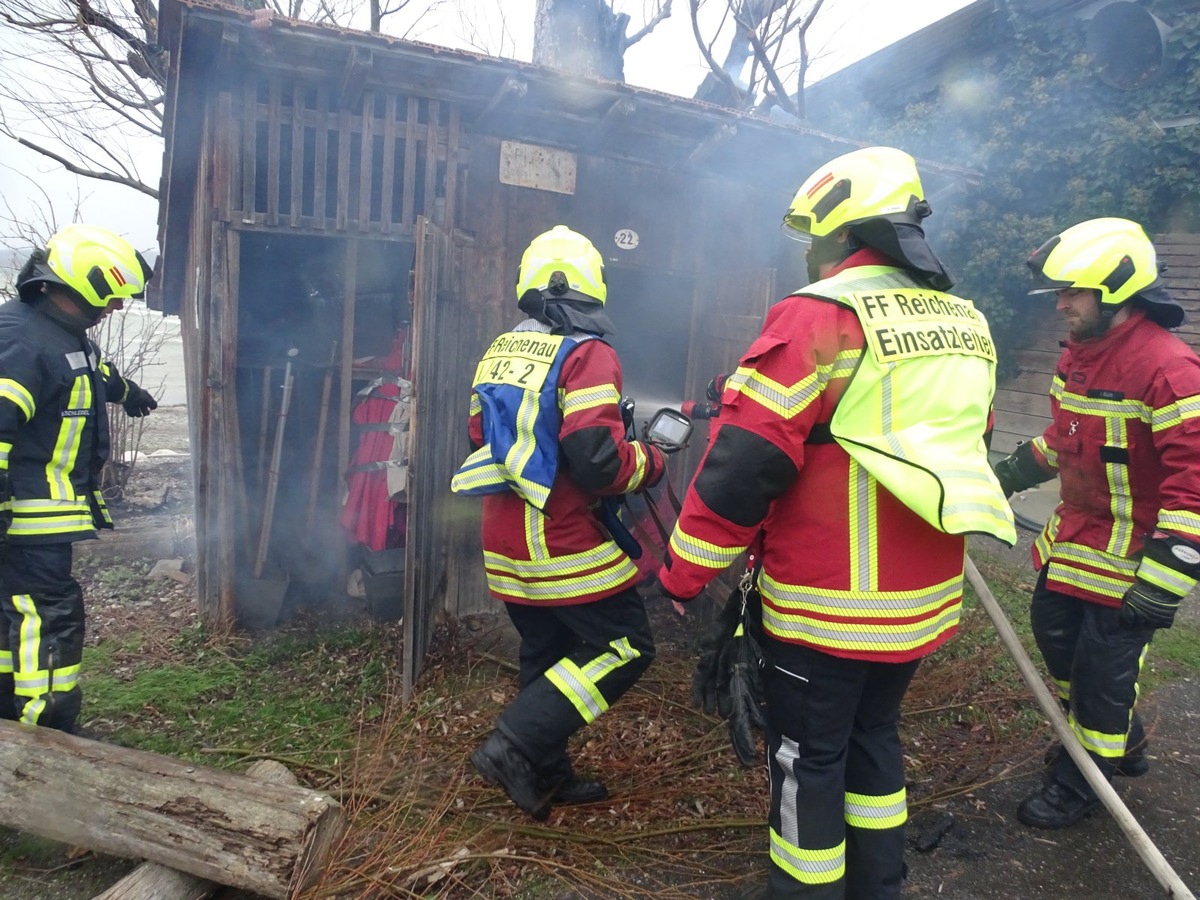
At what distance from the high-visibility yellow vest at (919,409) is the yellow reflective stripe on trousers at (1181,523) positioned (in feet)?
3.42

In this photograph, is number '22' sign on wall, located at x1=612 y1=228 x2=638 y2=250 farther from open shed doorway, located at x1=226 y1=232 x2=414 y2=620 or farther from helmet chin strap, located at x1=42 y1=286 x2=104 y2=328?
helmet chin strap, located at x1=42 y1=286 x2=104 y2=328

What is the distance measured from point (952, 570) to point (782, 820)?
34.7 inches

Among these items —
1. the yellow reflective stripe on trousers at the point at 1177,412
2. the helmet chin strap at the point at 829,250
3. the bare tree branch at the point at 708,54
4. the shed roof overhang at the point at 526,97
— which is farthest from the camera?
the bare tree branch at the point at 708,54

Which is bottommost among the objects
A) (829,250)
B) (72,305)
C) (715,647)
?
(715,647)

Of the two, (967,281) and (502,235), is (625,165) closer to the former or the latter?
(502,235)

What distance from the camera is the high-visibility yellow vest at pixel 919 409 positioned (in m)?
1.80

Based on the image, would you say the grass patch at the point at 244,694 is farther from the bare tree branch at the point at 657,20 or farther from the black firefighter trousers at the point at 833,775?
the bare tree branch at the point at 657,20

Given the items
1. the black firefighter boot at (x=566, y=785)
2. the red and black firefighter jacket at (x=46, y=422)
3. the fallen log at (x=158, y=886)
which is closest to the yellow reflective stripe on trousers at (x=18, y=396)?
the red and black firefighter jacket at (x=46, y=422)

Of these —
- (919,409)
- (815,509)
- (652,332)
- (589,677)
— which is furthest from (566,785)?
(652,332)

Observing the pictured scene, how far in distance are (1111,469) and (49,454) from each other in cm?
439

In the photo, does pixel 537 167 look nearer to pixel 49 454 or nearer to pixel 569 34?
pixel 49 454

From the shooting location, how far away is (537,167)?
486cm

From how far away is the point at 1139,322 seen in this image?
9.08ft

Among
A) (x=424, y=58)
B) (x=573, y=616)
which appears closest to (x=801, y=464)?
(x=573, y=616)
